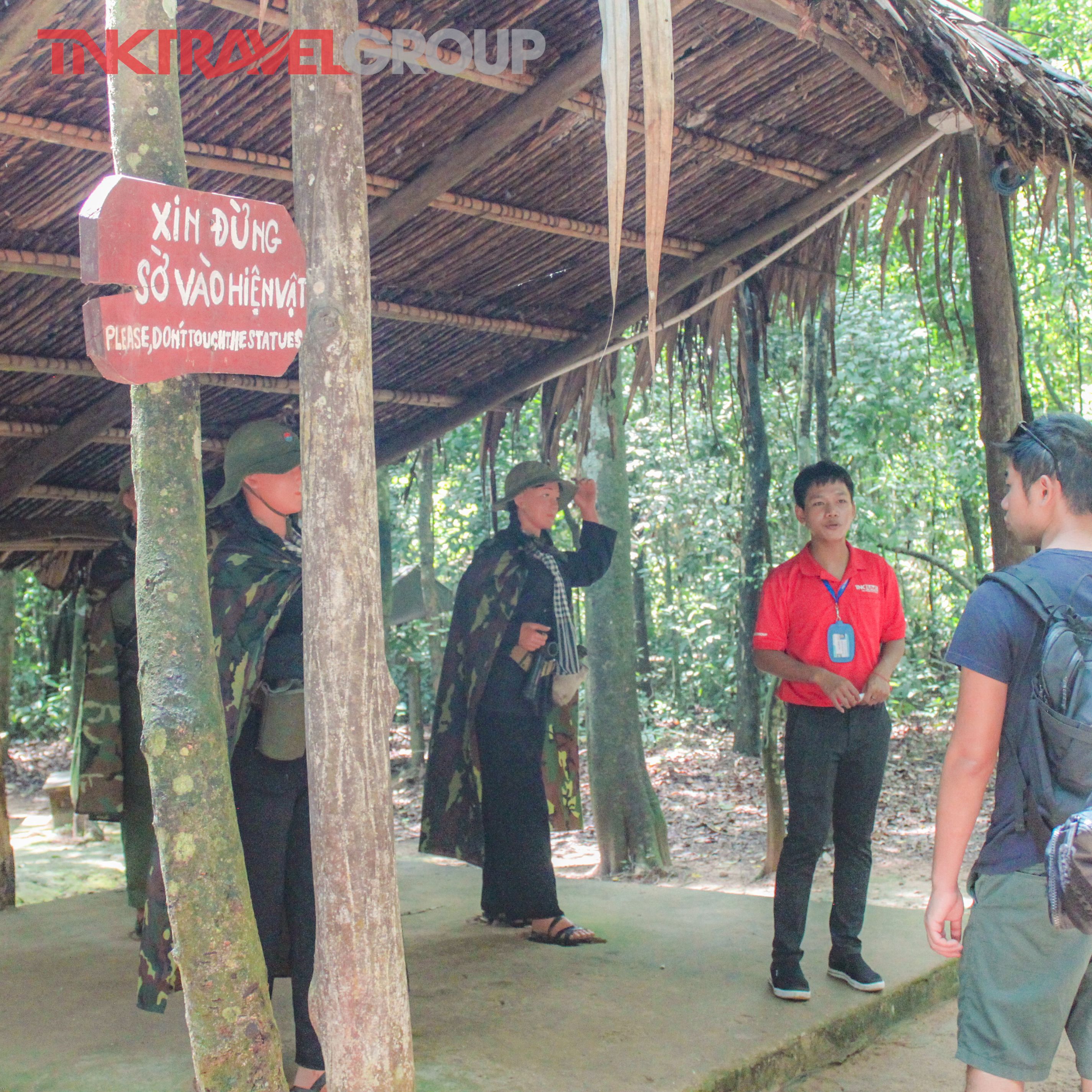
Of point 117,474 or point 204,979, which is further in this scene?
point 117,474

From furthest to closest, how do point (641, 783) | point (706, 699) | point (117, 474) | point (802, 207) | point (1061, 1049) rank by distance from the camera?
1. point (706, 699)
2. point (641, 783)
3. point (117, 474)
4. point (802, 207)
5. point (1061, 1049)

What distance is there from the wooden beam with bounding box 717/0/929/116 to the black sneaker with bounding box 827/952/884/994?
2791 millimetres

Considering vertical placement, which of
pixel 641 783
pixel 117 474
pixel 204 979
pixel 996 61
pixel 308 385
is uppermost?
pixel 996 61

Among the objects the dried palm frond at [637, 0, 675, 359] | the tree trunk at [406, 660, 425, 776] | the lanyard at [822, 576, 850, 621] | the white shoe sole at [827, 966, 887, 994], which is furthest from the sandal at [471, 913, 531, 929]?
the tree trunk at [406, 660, 425, 776]

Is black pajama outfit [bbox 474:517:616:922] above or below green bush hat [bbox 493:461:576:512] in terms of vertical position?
below

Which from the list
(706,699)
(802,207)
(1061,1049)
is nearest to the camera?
(1061,1049)

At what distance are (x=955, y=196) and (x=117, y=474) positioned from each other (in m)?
3.99

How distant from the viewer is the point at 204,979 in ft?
6.79

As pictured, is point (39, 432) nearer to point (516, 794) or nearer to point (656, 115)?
point (516, 794)

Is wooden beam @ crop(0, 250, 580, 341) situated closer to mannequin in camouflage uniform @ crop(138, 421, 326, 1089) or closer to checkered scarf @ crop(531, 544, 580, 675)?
→ mannequin in camouflage uniform @ crop(138, 421, 326, 1089)

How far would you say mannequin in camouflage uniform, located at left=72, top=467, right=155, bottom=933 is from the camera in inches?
166

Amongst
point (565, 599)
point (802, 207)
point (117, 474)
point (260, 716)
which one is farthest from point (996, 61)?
point (117, 474)

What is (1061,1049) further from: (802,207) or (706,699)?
(706,699)

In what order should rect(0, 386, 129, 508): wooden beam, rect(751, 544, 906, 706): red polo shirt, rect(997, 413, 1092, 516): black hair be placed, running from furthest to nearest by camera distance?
rect(0, 386, 129, 508): wooden beam
rect(751, 544, 906, 706): red polo shirt
rect(997, 413, 1092, 516): black hair
